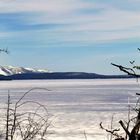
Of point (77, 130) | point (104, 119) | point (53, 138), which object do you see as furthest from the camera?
point (104, 119)

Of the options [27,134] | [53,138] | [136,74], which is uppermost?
[136,74]

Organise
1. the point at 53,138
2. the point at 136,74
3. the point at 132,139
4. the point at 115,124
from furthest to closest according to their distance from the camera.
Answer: the point at 115,124 < the point at 53,138 < the point at 136,74 < the point at 132,139

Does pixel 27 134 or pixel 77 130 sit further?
pixel 77 130

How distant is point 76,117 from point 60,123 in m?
3.72

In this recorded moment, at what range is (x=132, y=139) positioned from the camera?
2.74 metres

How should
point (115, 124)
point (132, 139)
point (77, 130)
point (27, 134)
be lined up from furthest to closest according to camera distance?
point (115, 124)
point (77, 130)
point (27, 134)
point (132, 139)

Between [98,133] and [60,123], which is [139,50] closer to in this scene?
[98,133]

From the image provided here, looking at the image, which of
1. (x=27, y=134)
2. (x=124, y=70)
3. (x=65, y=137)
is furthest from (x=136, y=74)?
(x=65, y=137)

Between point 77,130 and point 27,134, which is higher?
point 27,134

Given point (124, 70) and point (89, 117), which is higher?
point (124, 70)

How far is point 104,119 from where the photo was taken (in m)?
29.9

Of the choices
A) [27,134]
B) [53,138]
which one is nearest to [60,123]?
[53,138]

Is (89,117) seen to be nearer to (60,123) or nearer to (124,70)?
(60,123)

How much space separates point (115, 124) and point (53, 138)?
5.80 metres
